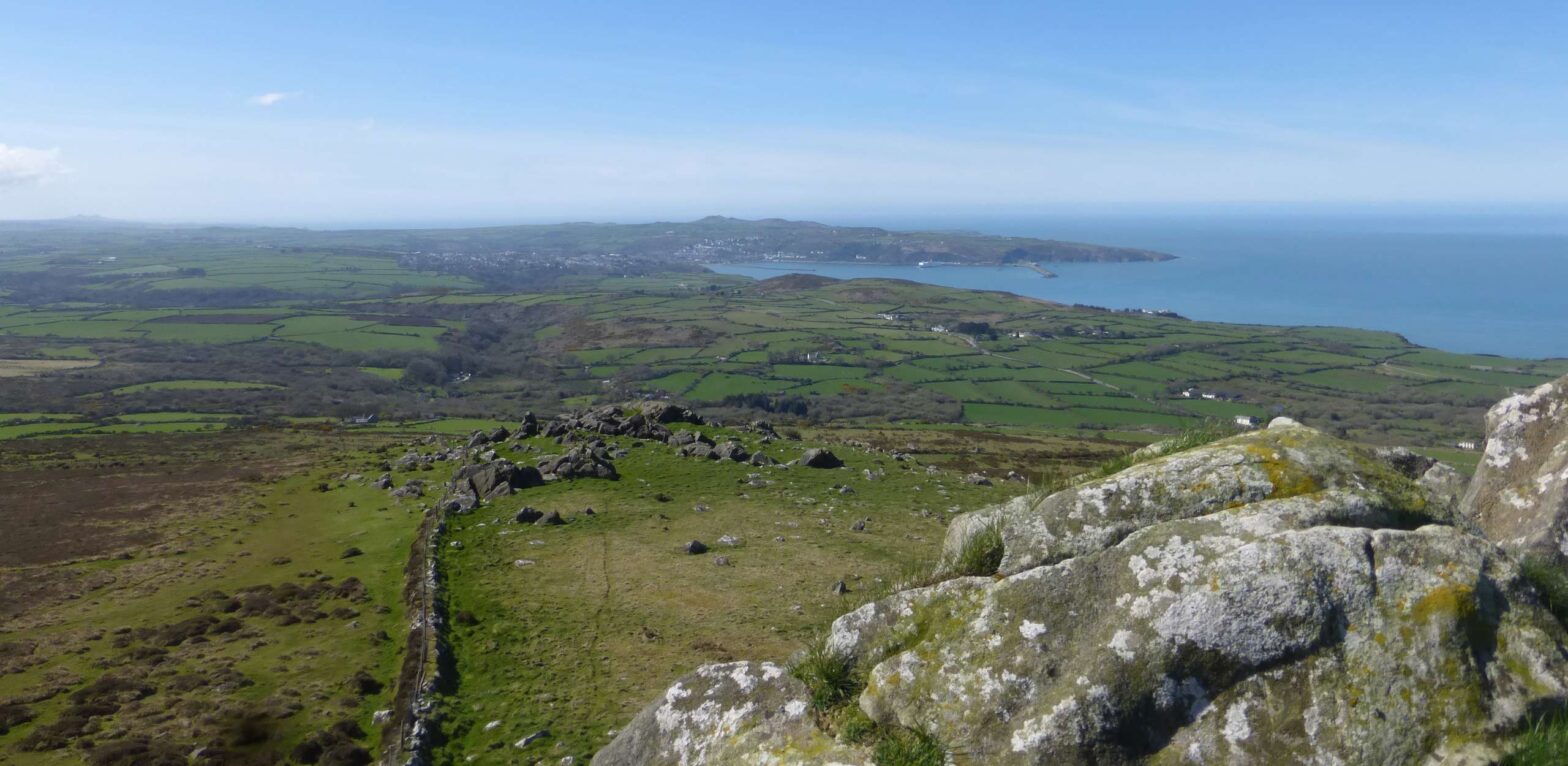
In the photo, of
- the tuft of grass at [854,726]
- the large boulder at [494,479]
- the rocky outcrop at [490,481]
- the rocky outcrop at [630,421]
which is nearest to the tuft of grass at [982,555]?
the tuft of grass at [854,726]

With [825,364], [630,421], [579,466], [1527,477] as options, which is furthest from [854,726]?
[825,364]

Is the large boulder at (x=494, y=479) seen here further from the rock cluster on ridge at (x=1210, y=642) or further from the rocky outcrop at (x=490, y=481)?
the rock cluster on ridge at (x=1210, y=642)

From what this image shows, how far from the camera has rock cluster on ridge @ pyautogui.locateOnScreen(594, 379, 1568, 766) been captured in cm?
623

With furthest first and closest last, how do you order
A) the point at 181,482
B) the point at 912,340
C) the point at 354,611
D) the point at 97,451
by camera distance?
the point at 912,340 < the point at 97,451 < the point at 181,482 < the point at 354,611

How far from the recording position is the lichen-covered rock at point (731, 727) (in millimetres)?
7355

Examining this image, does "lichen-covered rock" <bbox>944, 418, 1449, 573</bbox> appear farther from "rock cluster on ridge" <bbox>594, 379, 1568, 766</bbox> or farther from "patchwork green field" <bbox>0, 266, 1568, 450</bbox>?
"patchwork green field" <bbox>0, 266, 1568, 450</bbox>

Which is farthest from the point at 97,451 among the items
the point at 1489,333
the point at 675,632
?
the point at 1489,333

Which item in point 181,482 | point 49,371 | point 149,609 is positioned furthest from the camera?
point 49,371

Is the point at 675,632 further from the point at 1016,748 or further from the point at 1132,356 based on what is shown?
the point at 1132,356

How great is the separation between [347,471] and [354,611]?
26575mm

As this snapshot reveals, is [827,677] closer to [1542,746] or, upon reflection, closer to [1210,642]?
[1210,642]

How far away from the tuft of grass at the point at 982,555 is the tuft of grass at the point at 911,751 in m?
2.04

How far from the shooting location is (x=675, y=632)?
22.0 metres

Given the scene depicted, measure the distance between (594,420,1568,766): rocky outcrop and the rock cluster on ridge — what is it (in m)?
0.02
